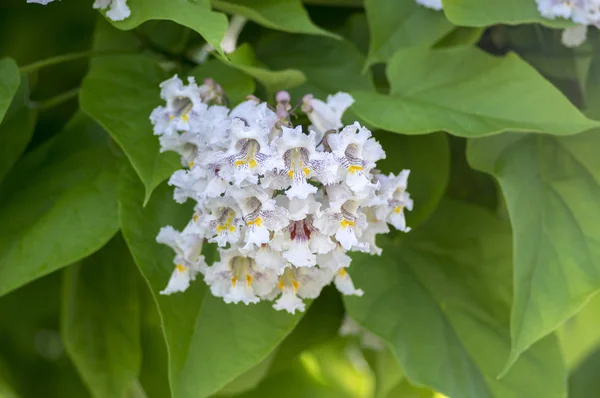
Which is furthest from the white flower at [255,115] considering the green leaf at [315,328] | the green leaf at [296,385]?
the green leaf at [296,385]

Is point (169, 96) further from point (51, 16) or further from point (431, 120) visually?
point (51, 16)

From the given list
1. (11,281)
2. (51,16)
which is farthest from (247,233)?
(51,16)

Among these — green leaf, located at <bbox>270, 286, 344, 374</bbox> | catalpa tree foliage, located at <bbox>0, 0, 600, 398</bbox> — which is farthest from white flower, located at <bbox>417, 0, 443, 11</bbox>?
green leaf, located at <bbox>270, 286, 344, 374</bbox>

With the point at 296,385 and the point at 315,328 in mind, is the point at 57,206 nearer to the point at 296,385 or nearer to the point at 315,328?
the point at 315,328

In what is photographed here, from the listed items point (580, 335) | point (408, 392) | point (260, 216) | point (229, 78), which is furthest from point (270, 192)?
point (580, 335)

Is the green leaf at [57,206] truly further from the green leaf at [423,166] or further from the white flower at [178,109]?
the green leaf at [423,166]

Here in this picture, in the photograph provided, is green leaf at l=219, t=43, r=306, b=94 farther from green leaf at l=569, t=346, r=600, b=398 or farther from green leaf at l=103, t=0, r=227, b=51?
green leaf at l=569, t=346, r=600, b=398
